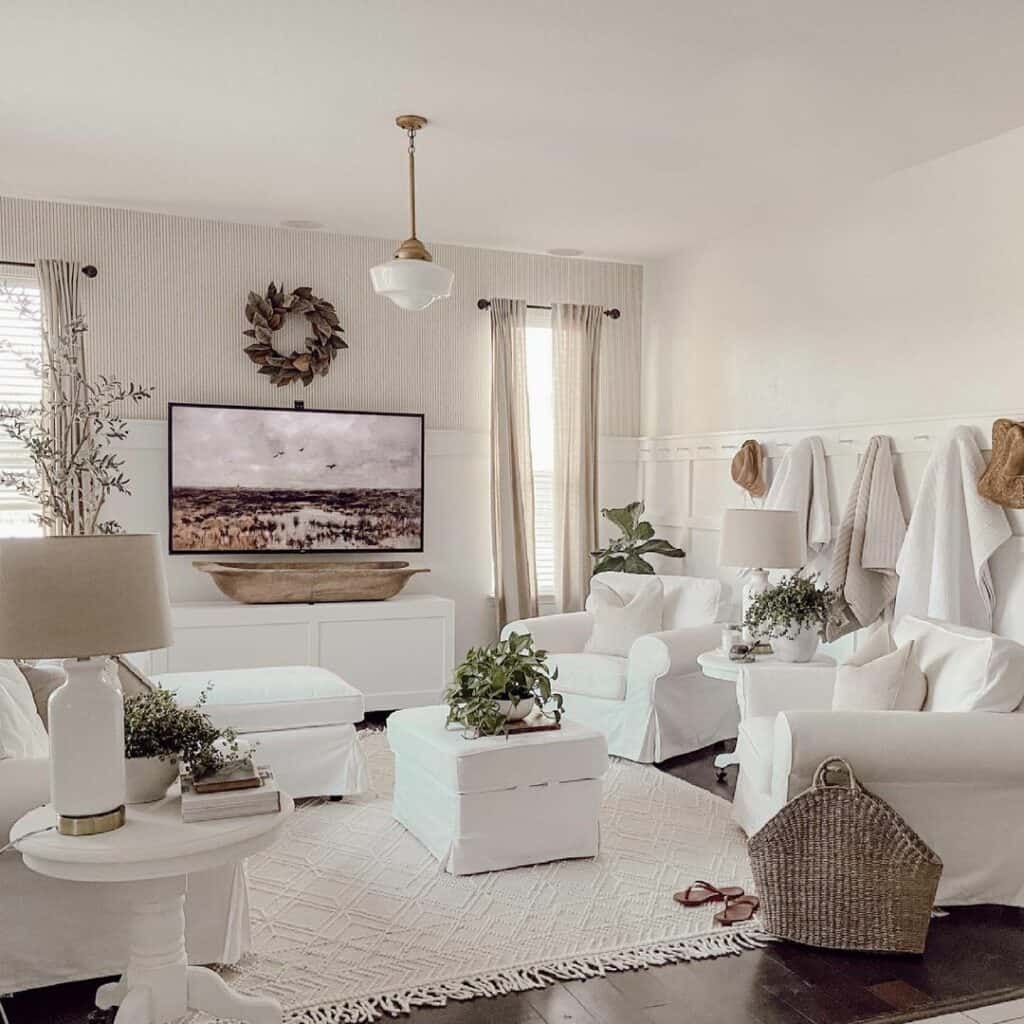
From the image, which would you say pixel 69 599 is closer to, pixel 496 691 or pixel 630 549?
pixel 496 691

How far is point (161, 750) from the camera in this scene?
242cm

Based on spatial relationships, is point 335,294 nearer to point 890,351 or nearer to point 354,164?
point 354,164

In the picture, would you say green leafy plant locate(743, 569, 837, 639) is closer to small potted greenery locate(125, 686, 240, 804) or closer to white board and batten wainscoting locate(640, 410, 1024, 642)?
white board and batten wainscoting locate(640, 410, 1024, 642)

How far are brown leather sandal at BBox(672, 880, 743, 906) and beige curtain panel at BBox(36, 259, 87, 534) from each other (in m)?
3.63

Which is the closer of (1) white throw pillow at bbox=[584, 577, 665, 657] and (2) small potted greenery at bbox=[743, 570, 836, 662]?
(2) small potted greenery at bbox=[743, 570, 836, 662]

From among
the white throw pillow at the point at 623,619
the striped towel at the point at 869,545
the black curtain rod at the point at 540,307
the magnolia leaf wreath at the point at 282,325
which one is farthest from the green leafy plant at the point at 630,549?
the magnolia leaf wreath at the point at 282,325

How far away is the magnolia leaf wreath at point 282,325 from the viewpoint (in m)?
5.80

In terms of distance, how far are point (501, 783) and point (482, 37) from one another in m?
2.45

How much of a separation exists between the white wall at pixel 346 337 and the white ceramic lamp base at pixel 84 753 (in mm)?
3564

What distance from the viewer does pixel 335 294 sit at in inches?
238

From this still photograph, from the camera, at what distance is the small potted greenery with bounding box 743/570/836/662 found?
4270 millimetres

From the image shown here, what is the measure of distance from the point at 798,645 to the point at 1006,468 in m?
1.07

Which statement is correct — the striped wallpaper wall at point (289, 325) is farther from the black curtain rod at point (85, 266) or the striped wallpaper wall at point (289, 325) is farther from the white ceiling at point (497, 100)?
the white ceiling at point (497, 100)

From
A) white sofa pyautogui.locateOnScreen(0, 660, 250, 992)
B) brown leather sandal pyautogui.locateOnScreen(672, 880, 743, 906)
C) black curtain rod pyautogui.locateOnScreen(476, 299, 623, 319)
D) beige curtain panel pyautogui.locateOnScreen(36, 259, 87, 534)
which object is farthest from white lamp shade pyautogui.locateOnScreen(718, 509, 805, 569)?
beige curtain panel pyautogui.locateOnScreen(36, 259, 87, 534)
